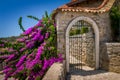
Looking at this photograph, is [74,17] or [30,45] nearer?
[74,17]

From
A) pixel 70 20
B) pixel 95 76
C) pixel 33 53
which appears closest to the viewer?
pixel 95 76

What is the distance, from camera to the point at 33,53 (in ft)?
36.9

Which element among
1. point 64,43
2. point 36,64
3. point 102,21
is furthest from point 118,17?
point 36,64

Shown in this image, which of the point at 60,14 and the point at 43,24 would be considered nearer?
the point at 60,14

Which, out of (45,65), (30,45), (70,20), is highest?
(70,20)

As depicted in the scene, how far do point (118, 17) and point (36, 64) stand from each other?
520 centimetres

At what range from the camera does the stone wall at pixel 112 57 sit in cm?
1031

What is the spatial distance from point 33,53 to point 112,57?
160 inches

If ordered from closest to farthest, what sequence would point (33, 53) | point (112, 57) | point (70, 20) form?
point (112, 57), point (70, 20), point (33, 53)

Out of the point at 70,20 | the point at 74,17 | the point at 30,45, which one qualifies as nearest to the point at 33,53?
the point at 30,45

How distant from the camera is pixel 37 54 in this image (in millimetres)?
10773

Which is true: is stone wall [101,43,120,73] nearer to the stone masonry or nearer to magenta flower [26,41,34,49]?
the stone masonry

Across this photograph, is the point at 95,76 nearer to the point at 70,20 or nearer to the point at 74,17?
the point at 70,20

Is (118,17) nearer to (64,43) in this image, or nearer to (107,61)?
(107,61)
